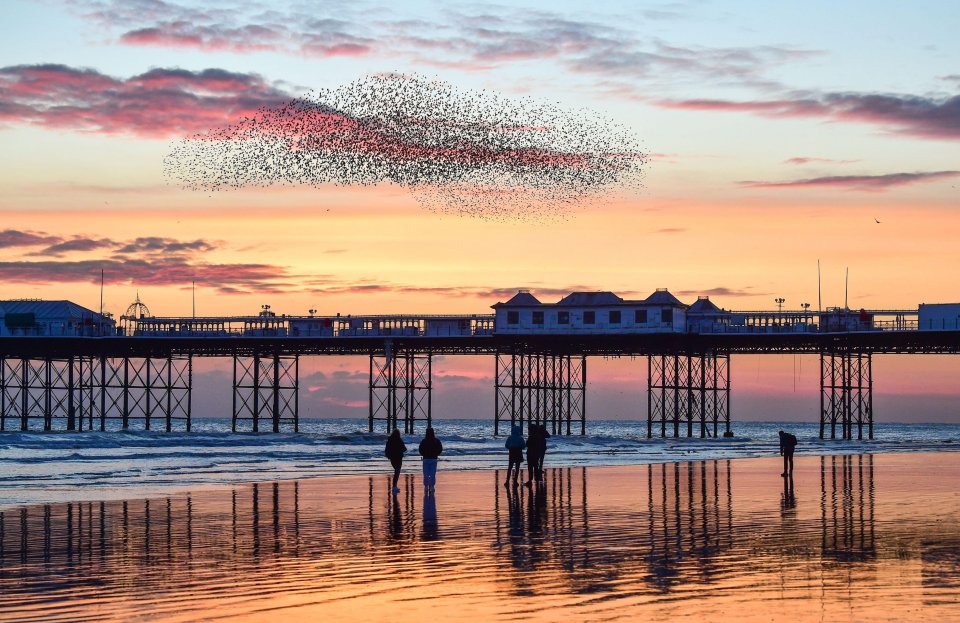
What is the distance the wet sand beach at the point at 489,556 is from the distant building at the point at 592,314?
48.3 m

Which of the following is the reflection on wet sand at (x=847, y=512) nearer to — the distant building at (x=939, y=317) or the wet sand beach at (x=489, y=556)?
the wet sand beach at (x=489, y=556)

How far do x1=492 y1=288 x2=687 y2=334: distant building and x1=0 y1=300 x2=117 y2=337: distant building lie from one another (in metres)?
29.3

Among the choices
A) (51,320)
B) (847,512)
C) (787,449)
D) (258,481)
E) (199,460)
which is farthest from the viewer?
(51,320)

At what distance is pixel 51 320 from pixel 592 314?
131 feet

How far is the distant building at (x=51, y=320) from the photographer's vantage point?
86875 mm

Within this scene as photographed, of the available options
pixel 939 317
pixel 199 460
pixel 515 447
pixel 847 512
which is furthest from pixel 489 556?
pixel 939 317

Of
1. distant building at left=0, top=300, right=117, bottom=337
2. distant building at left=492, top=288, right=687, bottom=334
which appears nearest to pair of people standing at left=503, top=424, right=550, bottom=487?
distant building at left=492, top=288, right=687, bottom=334

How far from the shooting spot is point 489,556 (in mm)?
16578

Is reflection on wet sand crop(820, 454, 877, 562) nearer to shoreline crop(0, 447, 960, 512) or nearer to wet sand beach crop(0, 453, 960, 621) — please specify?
wet sand beach crop(0, 453, 960, 621)

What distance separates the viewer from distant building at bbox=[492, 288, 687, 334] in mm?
76688

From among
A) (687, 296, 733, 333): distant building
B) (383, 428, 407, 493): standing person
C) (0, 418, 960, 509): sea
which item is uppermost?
(687, 296, 733, 333): distant building

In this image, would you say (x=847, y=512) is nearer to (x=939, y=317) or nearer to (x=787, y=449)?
(x=787, y=449)

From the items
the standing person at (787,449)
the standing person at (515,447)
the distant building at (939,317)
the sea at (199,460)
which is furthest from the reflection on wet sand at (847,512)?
the distant building at (939,317)

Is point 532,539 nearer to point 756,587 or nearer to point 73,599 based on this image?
point 756,587
